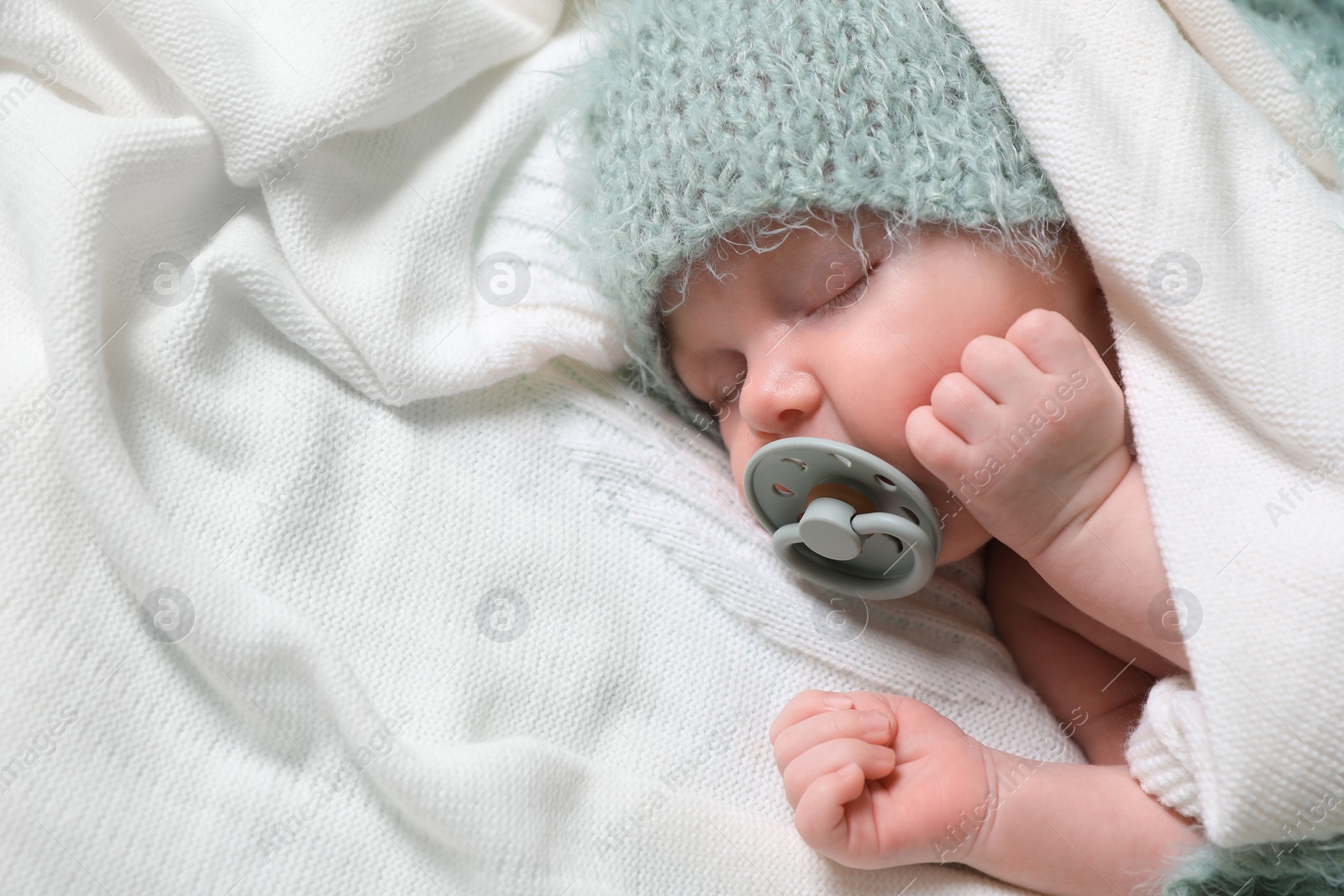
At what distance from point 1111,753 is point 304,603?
3.42ft

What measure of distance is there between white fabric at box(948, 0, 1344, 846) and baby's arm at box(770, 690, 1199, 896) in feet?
0.20

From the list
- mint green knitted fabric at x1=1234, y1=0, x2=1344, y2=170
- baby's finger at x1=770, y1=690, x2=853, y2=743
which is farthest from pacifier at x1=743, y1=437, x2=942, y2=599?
mint green knitted fabric at x1=1234, y1=0, x2=1344, y2=170

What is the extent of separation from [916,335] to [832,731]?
0.46 metres

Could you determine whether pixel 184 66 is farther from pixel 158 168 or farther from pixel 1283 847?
pixel 1283 847

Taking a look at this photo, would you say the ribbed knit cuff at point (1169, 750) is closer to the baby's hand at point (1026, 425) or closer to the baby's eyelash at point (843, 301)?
the baby's hand at point (1026, 425)

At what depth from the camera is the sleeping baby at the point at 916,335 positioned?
1062 mm

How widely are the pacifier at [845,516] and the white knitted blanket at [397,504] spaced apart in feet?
0.21

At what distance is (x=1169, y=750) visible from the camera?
106 cm

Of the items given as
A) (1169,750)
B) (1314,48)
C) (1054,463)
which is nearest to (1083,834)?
(1169,750)

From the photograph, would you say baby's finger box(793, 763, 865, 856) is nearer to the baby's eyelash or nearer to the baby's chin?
the baby's chin

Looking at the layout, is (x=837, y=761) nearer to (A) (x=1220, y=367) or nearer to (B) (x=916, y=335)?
(B) (x=916, y=335)

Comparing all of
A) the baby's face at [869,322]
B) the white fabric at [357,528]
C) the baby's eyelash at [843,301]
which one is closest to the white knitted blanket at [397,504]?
the white fabric at [357,528]

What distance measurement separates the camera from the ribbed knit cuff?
1.04 metres

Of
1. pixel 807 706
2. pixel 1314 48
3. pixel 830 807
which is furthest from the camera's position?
pixel 1314 48
